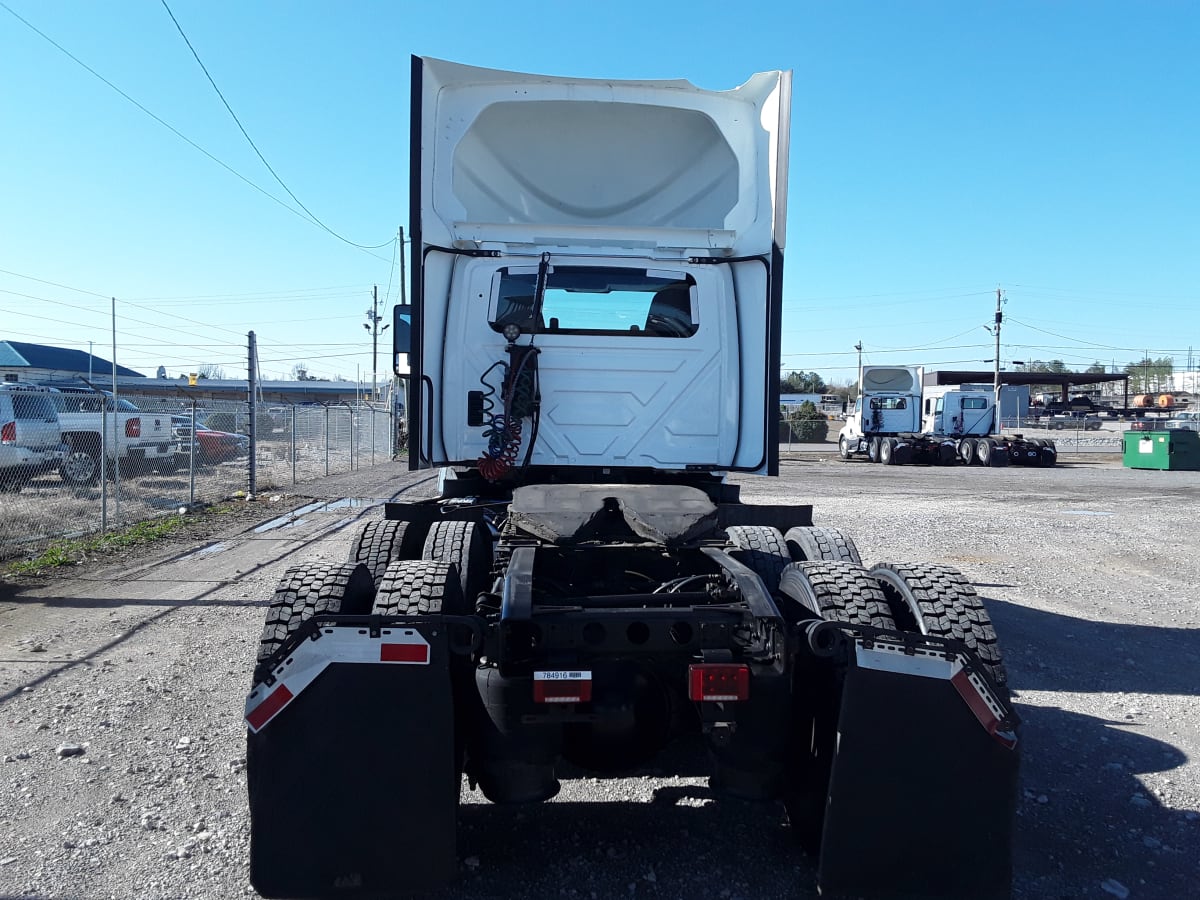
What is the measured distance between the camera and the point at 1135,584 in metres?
9.54

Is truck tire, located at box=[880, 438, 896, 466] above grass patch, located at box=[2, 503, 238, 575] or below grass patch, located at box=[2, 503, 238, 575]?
above

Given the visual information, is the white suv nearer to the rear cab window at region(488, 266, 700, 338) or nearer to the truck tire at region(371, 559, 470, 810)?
the rear cab window at region(488, 266, 700, 338)

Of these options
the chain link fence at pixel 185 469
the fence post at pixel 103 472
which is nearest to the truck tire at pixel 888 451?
the chain link fence at pixel 185 469

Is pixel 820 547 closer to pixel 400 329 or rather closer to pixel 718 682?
pixel 718 682

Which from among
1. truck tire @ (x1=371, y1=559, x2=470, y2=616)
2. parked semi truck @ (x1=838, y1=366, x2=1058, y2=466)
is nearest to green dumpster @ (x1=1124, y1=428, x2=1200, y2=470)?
parked semi truck @ (x1=838, y1=366, x2=1058, y2=466)

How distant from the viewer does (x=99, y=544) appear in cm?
1070

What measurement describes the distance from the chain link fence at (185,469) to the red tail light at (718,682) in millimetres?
9149

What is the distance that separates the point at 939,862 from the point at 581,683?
128 cm

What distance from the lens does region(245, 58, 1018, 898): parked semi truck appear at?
284 cm

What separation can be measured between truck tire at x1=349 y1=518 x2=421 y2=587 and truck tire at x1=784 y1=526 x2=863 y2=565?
7.07 feet

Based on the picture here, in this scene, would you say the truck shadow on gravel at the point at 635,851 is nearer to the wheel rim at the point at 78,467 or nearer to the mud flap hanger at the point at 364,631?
the mud flap hanger at the point at 364,631

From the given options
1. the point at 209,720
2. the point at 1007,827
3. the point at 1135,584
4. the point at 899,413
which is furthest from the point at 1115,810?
the point at 899,413

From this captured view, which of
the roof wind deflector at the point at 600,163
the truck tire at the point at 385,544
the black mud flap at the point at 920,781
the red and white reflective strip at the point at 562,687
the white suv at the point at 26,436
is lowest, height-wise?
the black mud flap at the point at 920,781

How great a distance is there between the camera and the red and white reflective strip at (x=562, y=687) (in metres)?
2.86
